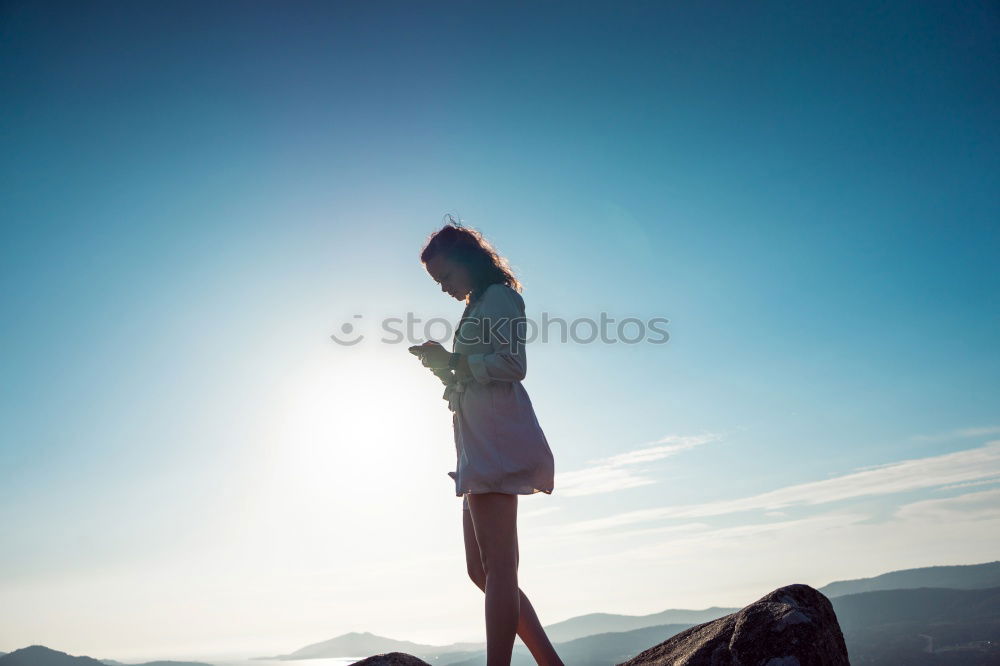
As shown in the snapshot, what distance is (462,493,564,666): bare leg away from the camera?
331cm

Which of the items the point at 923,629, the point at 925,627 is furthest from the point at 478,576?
the point at 925,627

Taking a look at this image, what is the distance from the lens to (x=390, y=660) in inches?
129

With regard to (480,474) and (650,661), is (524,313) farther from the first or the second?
(650,661)

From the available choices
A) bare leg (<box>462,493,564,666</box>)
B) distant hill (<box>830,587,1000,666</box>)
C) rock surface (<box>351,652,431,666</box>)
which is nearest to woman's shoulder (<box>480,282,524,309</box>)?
bare leg (<box>462,493,564,666</box>)

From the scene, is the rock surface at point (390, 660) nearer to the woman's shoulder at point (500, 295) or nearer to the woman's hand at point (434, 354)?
the woman's hand at point (434, 354)

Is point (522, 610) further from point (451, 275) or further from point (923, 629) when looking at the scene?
point (923, 629)

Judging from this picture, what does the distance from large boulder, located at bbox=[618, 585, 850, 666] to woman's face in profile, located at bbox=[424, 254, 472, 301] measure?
2.25 m

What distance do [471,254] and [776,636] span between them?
2488mm

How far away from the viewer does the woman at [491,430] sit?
10.3 ft

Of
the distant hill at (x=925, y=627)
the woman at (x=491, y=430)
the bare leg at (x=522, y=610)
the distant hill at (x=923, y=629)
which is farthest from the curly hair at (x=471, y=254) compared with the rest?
the distant hill at (x=923, y=629)

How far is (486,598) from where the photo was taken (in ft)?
10.3

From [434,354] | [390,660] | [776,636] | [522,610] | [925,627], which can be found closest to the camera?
[776,636]

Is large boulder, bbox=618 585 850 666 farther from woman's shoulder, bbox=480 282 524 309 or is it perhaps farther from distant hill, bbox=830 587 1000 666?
distant hill, bbox=830 587 1000 666

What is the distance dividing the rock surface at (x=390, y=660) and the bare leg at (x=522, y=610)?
53 centimetres
